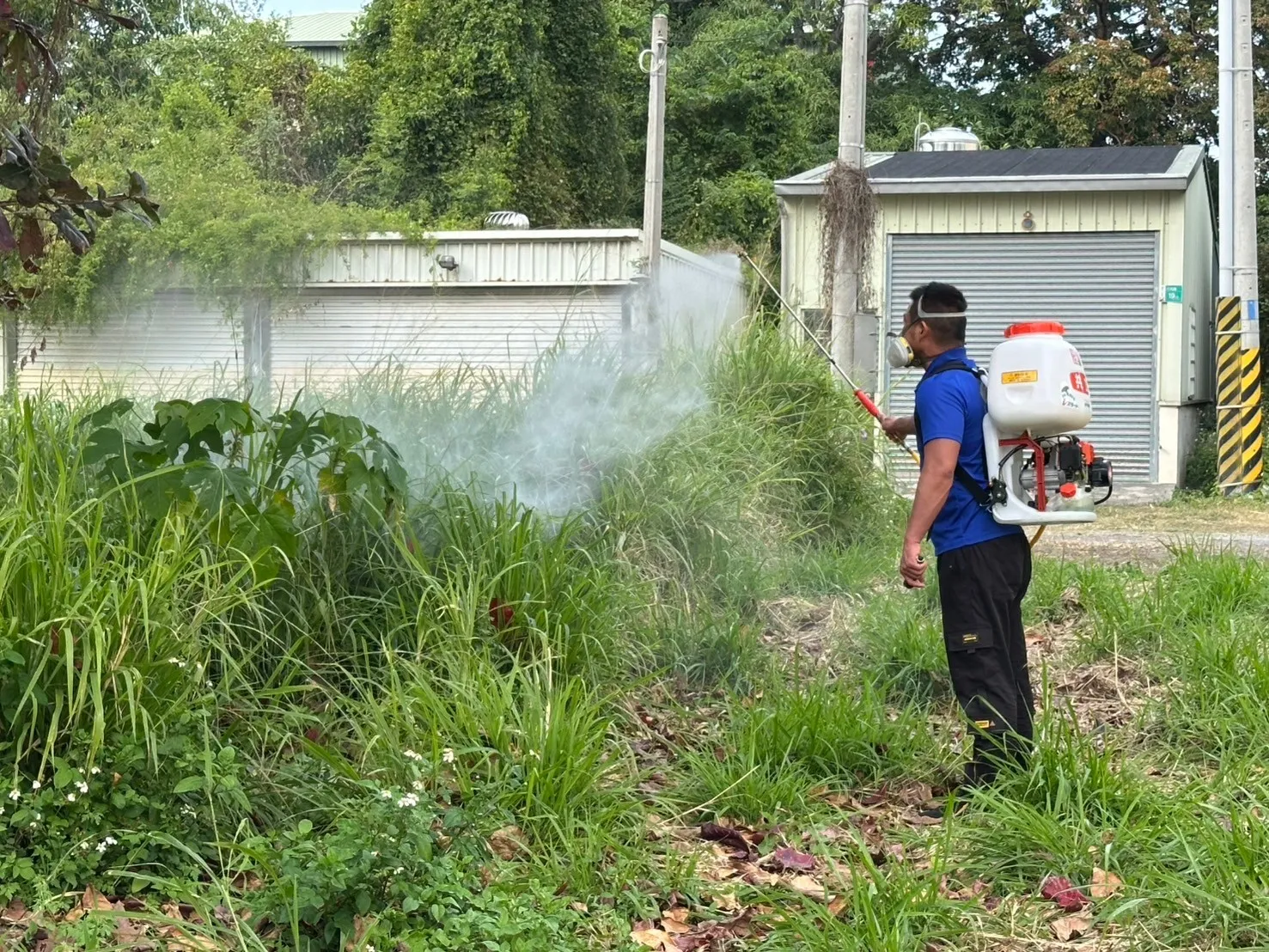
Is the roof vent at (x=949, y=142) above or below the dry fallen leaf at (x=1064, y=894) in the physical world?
above

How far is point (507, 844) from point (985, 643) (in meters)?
1.68

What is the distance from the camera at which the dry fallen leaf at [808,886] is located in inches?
148

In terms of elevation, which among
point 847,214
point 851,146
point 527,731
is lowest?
point 527,731

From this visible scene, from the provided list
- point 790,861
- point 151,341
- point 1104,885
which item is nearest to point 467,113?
point 151,341

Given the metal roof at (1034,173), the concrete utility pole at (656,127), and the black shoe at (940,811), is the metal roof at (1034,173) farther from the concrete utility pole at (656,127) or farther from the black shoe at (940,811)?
the black shoe at (940,811)

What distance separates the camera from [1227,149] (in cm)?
1585

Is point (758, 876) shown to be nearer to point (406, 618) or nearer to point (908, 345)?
point (406, 618)

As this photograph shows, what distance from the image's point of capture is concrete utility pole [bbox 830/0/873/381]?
435 inches

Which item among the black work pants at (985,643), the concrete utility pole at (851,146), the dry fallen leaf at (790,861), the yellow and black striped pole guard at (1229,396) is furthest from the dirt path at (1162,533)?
the dry fallen leaf at (790,861)

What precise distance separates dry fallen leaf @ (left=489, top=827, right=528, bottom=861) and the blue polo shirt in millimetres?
1667

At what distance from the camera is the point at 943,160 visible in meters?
17.6

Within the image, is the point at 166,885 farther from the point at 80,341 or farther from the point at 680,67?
the point at 680,67

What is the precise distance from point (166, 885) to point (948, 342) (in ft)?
9.56

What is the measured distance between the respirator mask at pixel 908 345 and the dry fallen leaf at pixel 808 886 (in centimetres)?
182
